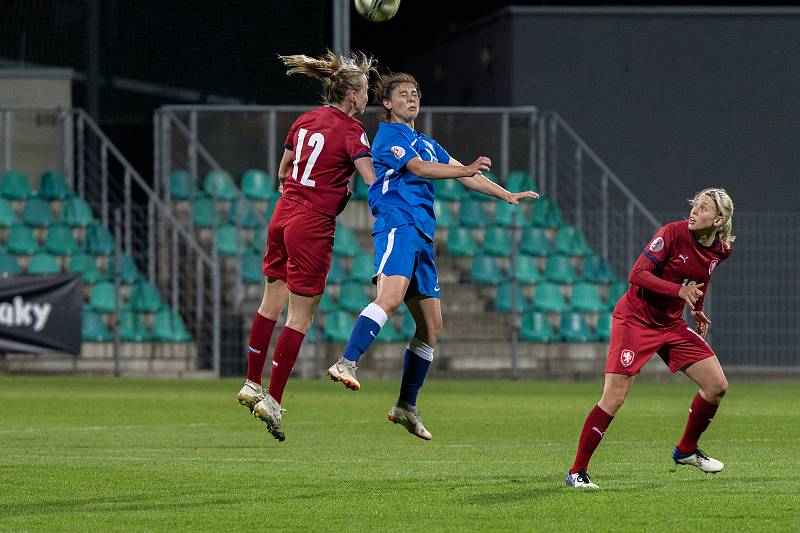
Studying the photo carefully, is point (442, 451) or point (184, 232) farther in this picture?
point (184, 232)

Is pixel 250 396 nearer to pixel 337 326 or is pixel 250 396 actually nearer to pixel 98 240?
pixel 337 326

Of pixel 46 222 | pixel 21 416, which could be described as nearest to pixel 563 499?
pixel 21 416

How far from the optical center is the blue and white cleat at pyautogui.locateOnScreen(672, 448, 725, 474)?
819 cm

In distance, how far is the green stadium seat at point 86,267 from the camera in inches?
818

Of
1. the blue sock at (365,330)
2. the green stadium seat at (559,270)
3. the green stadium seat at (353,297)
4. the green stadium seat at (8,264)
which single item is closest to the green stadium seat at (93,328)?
the green stadium seat at (8,264)

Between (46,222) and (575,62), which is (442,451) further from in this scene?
(575,62)

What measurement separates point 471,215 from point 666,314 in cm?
1509

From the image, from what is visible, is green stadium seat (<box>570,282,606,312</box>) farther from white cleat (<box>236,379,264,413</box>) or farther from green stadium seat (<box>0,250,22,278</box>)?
white cleat (<box>236,379,264,413</box>)

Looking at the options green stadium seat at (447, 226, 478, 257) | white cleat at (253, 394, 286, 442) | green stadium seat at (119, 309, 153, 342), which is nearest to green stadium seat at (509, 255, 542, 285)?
green stadium seat at (447, 226, 478, 257)

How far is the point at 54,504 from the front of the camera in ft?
22.9

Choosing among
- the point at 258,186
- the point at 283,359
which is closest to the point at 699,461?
the point at 283,359

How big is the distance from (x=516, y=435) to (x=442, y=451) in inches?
63.5

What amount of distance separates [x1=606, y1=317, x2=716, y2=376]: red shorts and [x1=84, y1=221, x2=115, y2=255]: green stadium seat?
14.4 meters

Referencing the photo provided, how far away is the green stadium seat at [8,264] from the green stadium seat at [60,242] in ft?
2.08
